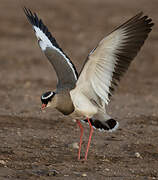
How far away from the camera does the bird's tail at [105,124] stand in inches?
283

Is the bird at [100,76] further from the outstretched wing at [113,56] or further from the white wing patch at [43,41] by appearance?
the white wing patch at [43,41]

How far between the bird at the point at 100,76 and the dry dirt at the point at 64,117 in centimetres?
54

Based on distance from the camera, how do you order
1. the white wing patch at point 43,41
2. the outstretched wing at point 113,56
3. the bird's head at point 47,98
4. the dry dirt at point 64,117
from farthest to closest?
the white wing patch at point 43,41 < the bird's head at point 47,98 < the outstretched wing at point 113,56 < the dry dirt at point 64,117

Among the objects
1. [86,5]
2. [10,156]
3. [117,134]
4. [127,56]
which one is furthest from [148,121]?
[86,5]

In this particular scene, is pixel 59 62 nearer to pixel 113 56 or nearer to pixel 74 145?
pixel 113 56

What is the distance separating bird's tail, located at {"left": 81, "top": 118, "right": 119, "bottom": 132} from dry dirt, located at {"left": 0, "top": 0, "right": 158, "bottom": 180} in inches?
13.5

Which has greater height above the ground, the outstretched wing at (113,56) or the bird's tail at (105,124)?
the outstretched wing at (113,56)

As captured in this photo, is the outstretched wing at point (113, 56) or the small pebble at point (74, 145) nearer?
the outstretched wing at point (113, 56)

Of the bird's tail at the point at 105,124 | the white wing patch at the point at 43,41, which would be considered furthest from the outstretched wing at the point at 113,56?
the white wing patch at the point at 43,41

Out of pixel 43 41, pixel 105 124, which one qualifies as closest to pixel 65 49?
pixel 43 41

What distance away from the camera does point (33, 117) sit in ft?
30.3

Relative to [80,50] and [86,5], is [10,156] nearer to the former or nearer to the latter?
[80,50]

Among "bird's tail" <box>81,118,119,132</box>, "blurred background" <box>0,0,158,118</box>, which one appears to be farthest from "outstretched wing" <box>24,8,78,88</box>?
"blurred background" <box>0,0,158,118</box>

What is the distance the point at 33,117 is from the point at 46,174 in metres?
3.31
